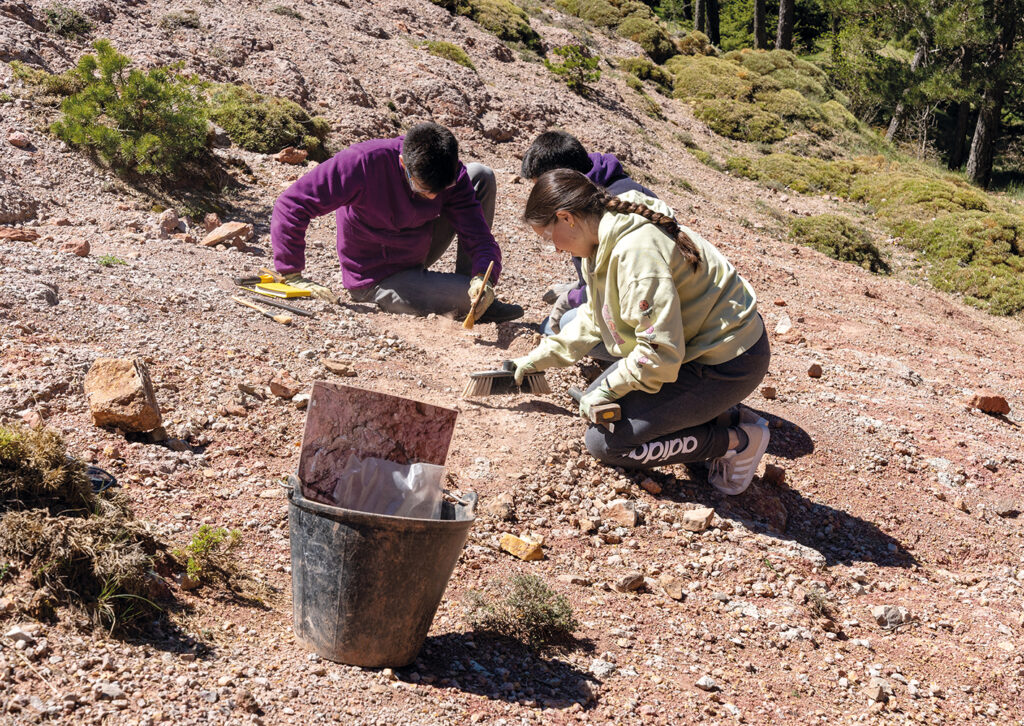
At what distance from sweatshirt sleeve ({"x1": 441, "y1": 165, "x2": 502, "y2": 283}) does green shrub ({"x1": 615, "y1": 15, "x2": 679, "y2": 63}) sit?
16.0 metres

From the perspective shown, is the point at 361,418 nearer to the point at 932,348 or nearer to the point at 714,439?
the point at 714,439

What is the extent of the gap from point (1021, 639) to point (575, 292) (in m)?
2.57

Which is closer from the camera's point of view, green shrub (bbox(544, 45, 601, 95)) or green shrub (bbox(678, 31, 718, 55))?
green shrub (bbox(544, 45, 601, 95))

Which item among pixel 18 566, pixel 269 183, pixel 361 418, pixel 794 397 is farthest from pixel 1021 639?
pixel 269 183

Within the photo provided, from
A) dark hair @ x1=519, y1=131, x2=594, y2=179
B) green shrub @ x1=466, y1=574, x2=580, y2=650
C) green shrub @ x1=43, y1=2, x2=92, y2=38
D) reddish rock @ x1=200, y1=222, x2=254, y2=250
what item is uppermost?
dark hair @ x1=519, y1=131, x2=594, y2=179

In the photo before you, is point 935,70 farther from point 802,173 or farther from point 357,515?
point 357,515

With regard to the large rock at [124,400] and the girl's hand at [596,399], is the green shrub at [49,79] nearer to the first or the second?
the large rock at [124,400]

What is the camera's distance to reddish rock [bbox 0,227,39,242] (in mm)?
4801

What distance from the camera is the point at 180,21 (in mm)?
9172

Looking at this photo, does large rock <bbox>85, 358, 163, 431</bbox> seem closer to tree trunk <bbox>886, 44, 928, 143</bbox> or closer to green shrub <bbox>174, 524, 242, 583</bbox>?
green shrub <bbox>174, 524, 242, 583</bbox>

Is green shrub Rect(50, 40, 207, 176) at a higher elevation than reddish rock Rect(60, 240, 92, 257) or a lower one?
higher

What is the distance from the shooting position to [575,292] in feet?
15.6

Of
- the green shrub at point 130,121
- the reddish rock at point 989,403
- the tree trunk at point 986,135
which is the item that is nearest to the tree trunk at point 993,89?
the tree trunk at point 986,135

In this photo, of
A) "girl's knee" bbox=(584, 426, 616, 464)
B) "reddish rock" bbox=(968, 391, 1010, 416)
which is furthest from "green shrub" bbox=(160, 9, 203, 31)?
"reddish rock" bbox=(968, 391, 1010, 416)
